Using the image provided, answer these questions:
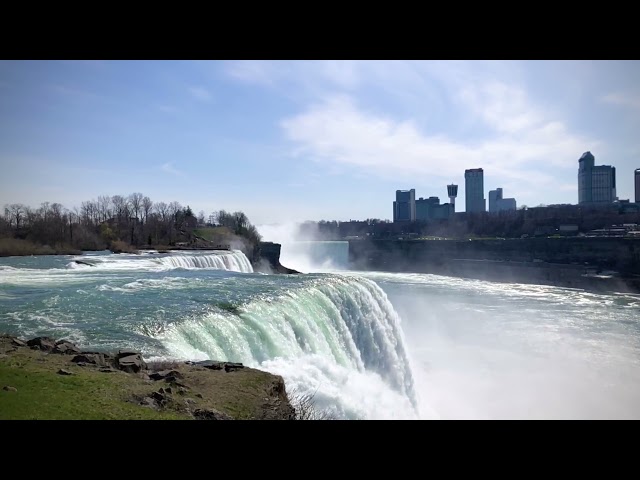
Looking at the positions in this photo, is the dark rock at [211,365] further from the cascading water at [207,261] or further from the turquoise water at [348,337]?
the cascading water at [207,261]

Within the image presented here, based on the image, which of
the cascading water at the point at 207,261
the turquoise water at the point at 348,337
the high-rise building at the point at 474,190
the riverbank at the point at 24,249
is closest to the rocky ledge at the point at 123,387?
the turquoise water at the point at 348,337

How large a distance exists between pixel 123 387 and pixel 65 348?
2397 mm

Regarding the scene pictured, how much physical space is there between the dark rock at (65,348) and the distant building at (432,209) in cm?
7456

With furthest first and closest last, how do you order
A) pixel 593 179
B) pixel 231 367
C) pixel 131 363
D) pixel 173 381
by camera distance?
pixel 593 179
pixel 231 367
pixel 131 363
pixel 173 381

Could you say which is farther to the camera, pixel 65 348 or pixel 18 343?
pixel 18 343

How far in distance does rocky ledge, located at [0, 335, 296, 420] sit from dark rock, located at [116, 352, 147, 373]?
0.04 ft

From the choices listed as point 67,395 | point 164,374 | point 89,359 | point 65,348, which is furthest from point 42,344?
point 67,395

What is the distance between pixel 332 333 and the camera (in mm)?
10141

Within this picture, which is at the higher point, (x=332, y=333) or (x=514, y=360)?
(x=332, y=333)

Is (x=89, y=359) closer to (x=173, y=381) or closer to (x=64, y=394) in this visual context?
(x=173, y=381)

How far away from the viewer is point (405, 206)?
274 ft
